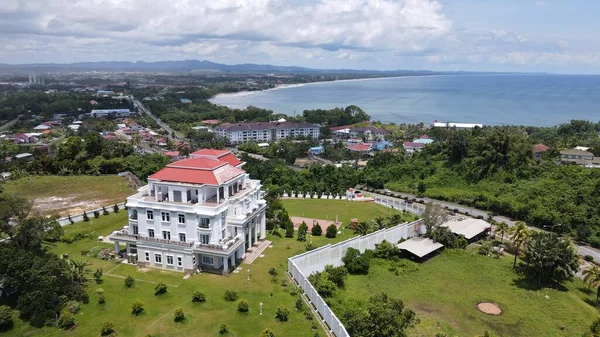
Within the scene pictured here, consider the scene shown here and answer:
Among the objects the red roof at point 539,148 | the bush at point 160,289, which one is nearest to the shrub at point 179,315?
the bush at point 160,289

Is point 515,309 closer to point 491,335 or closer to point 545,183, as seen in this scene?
point 491,335

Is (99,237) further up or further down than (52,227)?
further down

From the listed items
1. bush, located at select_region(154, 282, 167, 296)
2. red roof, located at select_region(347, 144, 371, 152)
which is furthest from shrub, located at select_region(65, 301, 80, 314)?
red roof, located at select_region(347, 144, 371, 152)

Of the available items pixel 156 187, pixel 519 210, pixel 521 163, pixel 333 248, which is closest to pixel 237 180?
pixel 156 187

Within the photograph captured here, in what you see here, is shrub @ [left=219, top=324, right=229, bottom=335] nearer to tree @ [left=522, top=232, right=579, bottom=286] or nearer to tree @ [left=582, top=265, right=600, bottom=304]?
tree @ [left=522, top=232, right=579, bottom=286]

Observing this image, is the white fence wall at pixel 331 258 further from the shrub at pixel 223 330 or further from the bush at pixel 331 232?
the shrub at pixel 223 330
